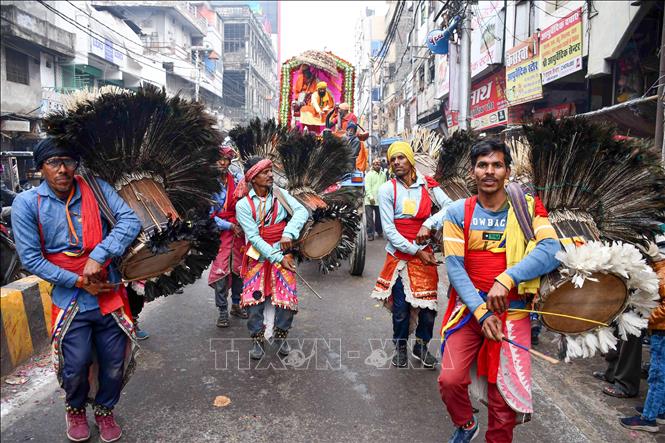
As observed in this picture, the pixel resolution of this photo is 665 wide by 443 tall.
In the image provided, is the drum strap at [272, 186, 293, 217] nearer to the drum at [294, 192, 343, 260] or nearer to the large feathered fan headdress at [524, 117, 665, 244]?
the drum at [294, 192, 343, 260]

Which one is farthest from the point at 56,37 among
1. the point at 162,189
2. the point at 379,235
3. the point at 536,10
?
the point at 162,189

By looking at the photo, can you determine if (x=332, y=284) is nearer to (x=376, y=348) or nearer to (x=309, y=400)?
(x=376, y=348)

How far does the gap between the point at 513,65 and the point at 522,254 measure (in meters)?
10.7

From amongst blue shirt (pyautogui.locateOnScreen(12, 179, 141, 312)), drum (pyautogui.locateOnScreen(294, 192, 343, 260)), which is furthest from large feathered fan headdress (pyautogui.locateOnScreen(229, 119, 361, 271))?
blue shirt (pyautogui.locateOnScreen(12, 179, 141, 312))

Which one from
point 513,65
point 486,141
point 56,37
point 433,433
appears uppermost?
point 56,37

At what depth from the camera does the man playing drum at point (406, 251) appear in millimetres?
3824

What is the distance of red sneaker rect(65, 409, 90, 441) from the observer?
291 centimetres

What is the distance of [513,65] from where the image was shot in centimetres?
1173

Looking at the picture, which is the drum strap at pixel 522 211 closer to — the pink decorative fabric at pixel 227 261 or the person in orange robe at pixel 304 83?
the pink decorative fabric at pixel 227 261

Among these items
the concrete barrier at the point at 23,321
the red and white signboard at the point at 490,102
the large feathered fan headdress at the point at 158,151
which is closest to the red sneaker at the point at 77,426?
the large feathered fan headdress at the point at 158,151

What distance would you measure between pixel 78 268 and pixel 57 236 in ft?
0.71

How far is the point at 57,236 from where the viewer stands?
2.72 m

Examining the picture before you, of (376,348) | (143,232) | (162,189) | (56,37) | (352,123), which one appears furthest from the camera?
(56,37)

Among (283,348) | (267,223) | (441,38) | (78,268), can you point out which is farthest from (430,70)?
(78,268)
